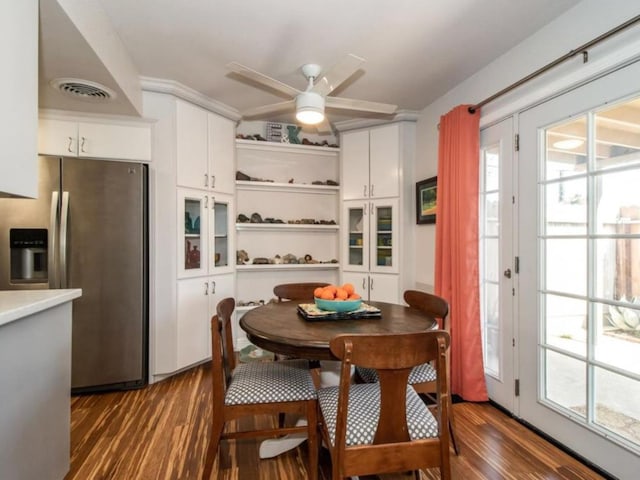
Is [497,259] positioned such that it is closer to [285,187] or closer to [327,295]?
[327,295]

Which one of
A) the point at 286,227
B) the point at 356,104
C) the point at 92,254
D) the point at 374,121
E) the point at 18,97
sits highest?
the point at 374,121

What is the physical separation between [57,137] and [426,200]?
3.18 meters

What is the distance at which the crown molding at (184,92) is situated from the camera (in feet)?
9.32

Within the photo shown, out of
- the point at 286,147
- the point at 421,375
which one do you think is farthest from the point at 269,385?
the point at 286,147

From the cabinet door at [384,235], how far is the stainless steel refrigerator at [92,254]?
7.14 feet

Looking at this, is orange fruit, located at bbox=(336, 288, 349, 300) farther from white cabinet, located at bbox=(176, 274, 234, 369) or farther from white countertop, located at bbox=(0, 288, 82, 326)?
white cabinet, located at bbox=(176, 274, 234, 369)

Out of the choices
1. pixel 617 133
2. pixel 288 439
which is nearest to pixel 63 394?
pixel 288 439

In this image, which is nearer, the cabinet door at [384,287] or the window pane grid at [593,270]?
the window pane grid at [593,270]

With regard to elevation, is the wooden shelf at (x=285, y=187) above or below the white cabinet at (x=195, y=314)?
above

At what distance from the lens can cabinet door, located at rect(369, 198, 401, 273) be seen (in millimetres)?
3490

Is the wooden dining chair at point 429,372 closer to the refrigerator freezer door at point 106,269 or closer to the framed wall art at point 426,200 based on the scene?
the framed wall art at point 426,200

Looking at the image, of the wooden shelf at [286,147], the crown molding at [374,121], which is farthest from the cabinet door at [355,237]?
the crown molding at [374,121]

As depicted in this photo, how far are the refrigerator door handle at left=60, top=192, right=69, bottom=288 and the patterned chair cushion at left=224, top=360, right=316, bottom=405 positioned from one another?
1.61 metres

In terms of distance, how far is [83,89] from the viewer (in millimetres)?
2377
